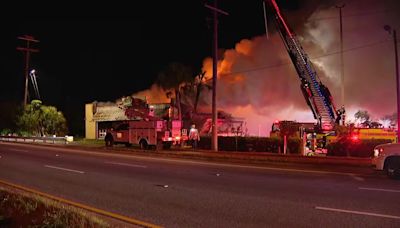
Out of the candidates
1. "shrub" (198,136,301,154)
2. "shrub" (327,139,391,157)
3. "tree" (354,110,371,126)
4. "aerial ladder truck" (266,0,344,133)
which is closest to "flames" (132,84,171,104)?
"shrub" (198,136,301,154)

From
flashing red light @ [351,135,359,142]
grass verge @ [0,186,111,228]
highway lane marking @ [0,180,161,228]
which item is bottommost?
highway lane marking @ [0,180,161,228]

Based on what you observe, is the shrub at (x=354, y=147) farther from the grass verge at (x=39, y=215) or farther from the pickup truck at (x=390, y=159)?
the grass verge at (x=39, y=215)

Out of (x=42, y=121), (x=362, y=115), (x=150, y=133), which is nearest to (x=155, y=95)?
(x=42, y=121)

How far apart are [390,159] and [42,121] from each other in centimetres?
4354

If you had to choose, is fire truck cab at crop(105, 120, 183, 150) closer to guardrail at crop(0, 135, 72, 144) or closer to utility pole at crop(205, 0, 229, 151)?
utility pole at crop(205, 0, 229, 151)

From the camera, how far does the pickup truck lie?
1436 centimetres

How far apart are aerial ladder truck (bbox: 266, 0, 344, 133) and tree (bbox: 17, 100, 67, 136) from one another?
98.6ft

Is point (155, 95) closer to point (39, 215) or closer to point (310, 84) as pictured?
point (310, 84)

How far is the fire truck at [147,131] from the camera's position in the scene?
30062mm

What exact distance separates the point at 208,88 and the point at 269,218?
37.2 meters

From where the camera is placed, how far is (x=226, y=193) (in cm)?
1152

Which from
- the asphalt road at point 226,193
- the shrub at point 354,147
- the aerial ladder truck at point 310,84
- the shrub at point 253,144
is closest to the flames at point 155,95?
the shrub at point 253,144

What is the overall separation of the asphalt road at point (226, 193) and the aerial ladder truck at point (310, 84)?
1339 cm

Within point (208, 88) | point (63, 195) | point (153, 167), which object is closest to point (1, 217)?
point (63, 195)
